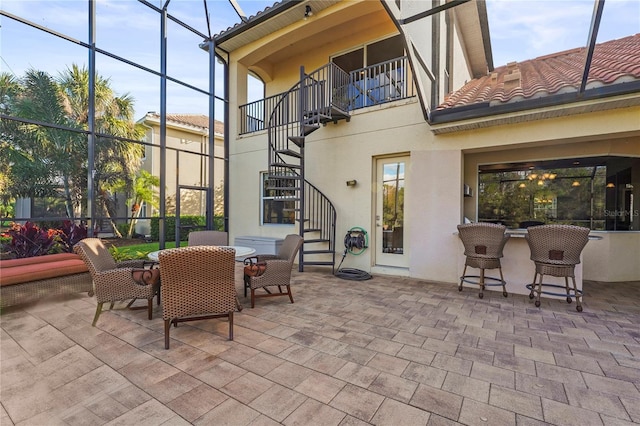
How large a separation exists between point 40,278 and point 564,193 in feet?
28.3

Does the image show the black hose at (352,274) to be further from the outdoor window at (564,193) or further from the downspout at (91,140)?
the downspout at (91,140)

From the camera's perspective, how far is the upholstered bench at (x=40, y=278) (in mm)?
3475

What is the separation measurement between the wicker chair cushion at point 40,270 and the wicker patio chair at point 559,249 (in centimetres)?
592

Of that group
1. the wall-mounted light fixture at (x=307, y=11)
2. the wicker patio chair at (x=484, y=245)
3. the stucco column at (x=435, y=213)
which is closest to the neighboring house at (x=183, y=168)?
the wall-mounted light fixture at (x=307, y=11)

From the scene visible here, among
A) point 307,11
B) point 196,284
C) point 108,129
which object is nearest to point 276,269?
point 196,284

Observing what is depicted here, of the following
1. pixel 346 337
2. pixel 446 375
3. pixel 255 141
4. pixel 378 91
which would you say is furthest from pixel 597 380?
pixel 255 141

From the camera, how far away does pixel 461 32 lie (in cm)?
730

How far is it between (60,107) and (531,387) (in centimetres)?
739

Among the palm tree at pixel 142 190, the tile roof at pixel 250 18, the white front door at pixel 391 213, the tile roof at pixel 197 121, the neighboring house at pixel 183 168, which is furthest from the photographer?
the tile roof at pixel 197 121

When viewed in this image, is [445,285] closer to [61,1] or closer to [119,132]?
[119,132]

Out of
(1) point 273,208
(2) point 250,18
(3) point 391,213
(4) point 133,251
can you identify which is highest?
(2) point 250,18

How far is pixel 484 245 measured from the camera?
4.11 metres

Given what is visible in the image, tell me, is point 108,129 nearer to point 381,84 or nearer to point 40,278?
point 40,278

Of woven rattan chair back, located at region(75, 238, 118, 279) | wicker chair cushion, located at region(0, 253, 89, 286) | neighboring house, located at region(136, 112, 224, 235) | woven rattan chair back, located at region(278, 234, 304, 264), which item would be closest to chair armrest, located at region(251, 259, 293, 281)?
woven rattan chair back, located at region(278, 234, 304, 264)
